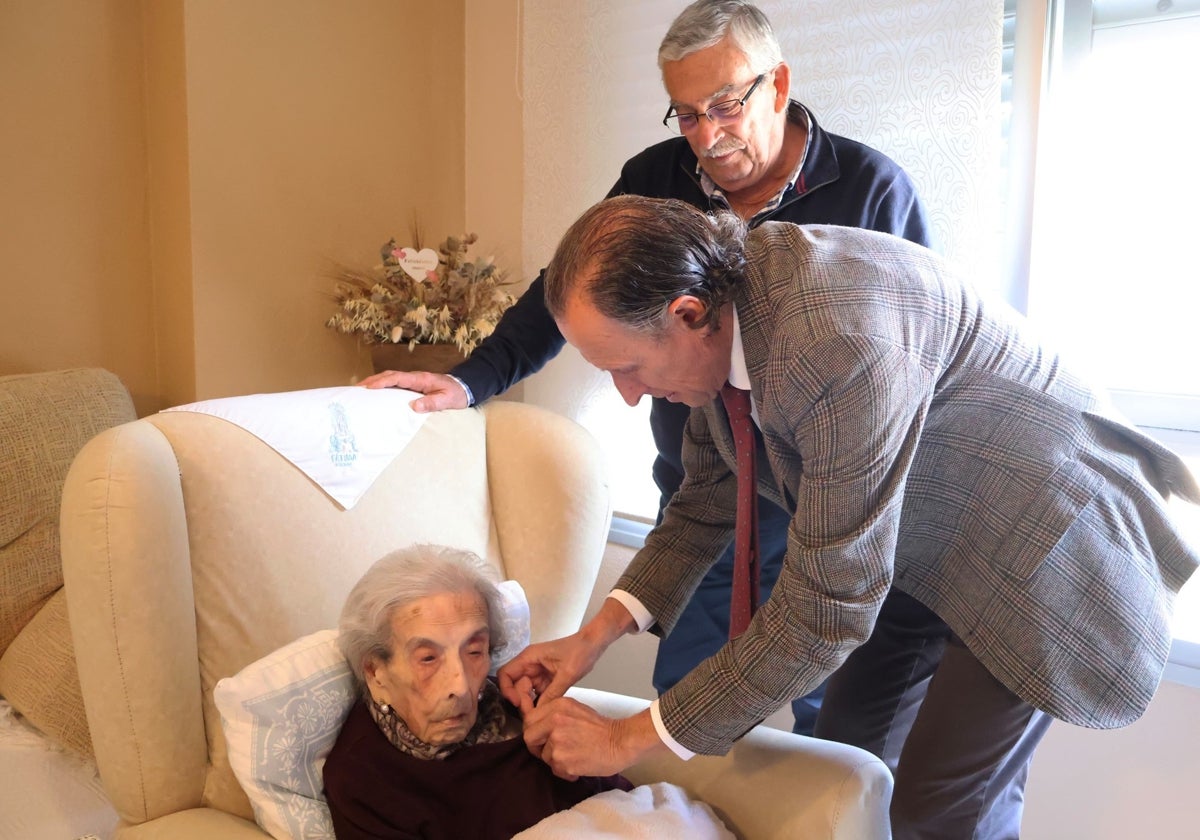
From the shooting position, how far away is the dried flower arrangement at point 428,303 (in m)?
2.42

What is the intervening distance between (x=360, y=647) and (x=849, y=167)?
44.6 inches

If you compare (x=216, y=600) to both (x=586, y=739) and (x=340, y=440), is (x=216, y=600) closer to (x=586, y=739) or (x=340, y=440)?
(x=340, y=440)

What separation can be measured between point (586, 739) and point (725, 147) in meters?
0.99

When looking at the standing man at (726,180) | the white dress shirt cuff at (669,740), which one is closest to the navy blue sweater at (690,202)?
the standing man at (726,180)

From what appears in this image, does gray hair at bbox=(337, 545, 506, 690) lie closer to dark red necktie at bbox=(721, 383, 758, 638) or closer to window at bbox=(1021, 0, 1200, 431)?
dark red necktie at bbox=(721, 383, 758, 638)

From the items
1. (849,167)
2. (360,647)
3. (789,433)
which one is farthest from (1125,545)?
(360,647)

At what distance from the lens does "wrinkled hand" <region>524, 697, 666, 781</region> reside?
1.23 metres

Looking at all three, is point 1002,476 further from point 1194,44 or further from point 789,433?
point 1194,44

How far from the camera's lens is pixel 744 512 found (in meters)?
1.35

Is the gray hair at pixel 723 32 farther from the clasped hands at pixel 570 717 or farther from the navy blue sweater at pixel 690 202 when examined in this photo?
the clasped hands at pixel 570 717

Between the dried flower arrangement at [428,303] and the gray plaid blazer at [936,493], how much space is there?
1.31 meters

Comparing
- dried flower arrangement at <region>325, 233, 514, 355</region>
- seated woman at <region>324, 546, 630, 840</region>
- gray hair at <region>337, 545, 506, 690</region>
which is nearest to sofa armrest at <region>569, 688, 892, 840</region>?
seated woman at <region>324, 546, 630, 840</region>

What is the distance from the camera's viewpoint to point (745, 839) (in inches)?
55.7

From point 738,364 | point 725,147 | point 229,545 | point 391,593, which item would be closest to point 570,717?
point 391,593
